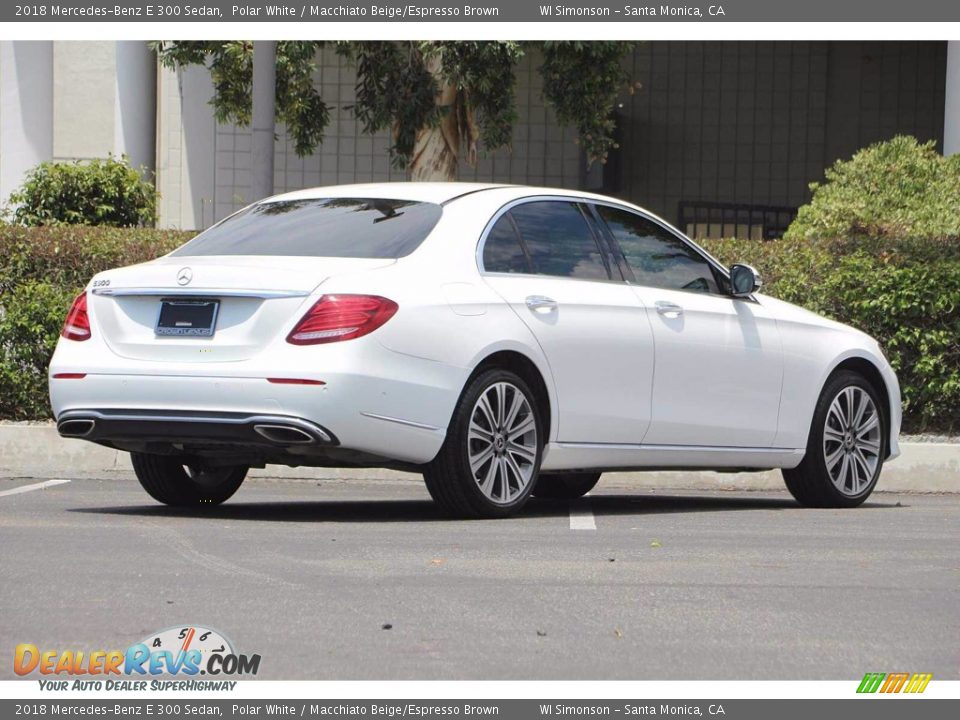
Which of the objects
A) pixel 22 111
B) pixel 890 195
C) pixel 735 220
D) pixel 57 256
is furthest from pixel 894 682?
pixel 735 220

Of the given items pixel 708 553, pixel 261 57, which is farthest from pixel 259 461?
pixel 261 57

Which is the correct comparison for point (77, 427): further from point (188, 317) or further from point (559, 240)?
point (559, 240)

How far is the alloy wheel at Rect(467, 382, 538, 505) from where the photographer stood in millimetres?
7852

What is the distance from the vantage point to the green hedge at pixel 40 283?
12.4 meters

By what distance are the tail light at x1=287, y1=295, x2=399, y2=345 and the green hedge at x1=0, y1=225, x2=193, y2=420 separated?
5430 mm

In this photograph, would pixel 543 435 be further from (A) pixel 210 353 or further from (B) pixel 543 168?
(B) pixel 543 168

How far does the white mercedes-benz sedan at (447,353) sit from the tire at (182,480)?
1 cm

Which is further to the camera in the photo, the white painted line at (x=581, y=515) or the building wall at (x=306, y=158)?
the building wall at (x=306, y=158)

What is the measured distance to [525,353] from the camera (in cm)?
803

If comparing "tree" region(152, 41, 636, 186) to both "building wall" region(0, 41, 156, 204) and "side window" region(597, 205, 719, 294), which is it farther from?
"side window" region(597, 205, 719, 294)

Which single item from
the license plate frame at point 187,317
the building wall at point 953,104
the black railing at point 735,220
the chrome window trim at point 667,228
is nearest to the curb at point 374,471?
the chrome window trim at point 667,228

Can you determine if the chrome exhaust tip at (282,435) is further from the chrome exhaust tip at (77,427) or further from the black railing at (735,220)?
the black railing at (735,220)

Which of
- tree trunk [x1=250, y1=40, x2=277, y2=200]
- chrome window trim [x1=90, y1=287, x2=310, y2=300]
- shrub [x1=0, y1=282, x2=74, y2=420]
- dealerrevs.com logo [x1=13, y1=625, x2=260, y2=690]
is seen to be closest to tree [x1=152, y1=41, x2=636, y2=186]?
tree trunk [x1=250, y1=40, x2=277, y2=200]

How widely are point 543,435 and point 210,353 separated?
5.38ft
